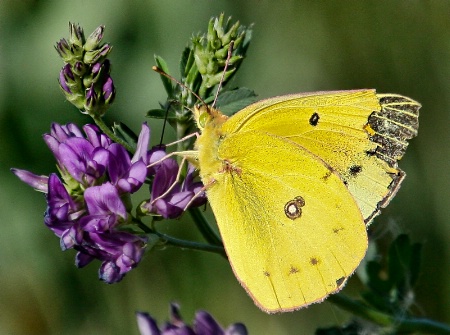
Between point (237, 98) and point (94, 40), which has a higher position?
point (94, 40)

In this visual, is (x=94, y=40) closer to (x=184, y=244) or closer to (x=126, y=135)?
(x=126, y=135)

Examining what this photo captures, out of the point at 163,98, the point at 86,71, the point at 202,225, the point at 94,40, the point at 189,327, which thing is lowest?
the point at 189,327

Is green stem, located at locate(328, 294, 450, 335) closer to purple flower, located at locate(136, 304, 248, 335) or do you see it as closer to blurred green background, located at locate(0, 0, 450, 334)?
purple flower, located at locate(136, 304, 248, 335)

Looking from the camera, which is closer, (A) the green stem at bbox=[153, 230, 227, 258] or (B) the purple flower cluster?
(B) the purple flower cluster

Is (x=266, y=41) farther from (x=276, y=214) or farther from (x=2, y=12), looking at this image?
(x=276, y=214)

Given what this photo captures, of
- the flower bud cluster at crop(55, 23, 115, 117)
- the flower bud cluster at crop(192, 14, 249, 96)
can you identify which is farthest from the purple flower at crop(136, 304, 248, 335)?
the flower bud cluster at crop(192, 14, 249, 96)

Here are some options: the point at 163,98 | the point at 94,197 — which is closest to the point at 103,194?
the point at 94,197
